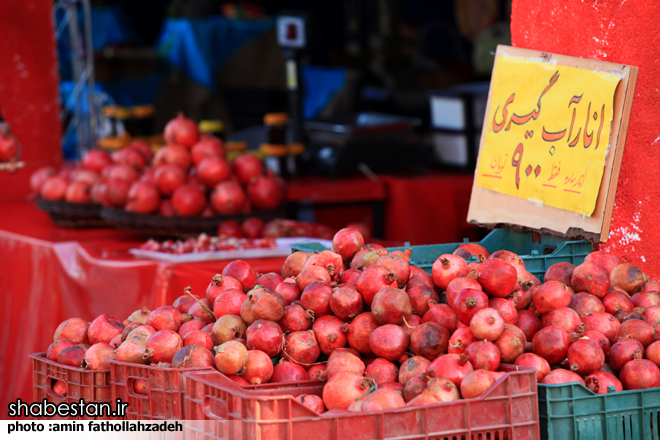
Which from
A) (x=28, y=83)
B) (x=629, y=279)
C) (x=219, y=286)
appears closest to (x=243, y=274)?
(x=219, y=286)

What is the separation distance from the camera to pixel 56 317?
4121 mm

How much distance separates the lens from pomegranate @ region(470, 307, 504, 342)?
184 cm

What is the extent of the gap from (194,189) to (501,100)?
6.06 feet

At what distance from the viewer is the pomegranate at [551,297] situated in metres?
2.06

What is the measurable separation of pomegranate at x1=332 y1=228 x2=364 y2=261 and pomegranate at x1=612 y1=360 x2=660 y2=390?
0.81m

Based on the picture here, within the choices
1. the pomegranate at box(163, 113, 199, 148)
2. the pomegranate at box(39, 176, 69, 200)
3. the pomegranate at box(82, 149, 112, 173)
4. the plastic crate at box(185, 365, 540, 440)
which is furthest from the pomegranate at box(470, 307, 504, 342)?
the pomegranate at box(82, 149, 112, 173)

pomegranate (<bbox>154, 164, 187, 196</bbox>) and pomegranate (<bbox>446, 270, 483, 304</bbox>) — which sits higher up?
pomegranate (<bbox>154, 164, 187, 196</bbox>)

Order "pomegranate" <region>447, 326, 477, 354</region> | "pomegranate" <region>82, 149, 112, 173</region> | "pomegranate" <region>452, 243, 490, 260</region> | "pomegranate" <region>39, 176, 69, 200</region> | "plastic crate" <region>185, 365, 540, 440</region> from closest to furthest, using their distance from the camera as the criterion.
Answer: "plastic crate" <region>185, 365, 540, 440</region>
"pomegranate" <region>447, 326, 477, 354</region>
"pomegranate" <region>452, 243, 490, 260</region>
"pomegranate" <region>39, 176, 69, 200</region>
"pomegranate" <region>82, 149, 112, 173</region>

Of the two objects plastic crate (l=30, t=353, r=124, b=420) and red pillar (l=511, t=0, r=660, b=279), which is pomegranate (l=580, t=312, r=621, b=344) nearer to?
red pillar (l=511, t=0, r=660, b=279)

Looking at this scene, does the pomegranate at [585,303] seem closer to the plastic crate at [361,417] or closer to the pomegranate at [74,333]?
the plastic crate at [361,417]

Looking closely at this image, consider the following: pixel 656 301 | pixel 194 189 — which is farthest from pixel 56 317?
pixel 656 301

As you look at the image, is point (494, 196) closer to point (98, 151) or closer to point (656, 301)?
point (656, 301)

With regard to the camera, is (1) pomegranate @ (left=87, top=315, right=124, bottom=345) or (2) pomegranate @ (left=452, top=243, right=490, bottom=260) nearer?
(1) pomegranate @ (left=87, top=315, right=124, bottom=345)

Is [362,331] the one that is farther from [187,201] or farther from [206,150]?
[206,150]
